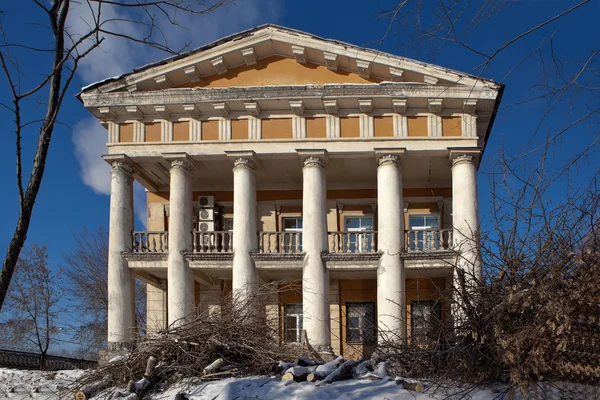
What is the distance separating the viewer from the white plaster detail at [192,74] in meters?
21.6

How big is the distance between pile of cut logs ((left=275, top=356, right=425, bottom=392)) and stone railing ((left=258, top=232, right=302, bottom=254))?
33.2ft

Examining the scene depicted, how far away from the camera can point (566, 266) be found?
8.59m

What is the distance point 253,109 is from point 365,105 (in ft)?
10.8

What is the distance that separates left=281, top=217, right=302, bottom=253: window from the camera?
21.7 meters

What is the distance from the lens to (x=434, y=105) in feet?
67.6

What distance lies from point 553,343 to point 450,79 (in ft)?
43.4

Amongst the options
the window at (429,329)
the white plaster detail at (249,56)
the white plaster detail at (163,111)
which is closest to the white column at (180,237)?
the white plaster detail at (163,111)

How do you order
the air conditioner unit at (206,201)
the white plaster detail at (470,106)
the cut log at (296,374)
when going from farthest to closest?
the air conditioner unit at (206,201) → the white plaster detail at (470,106) → the cut log at (296,374)

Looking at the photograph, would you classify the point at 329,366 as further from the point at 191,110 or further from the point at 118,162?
the point at 118,162

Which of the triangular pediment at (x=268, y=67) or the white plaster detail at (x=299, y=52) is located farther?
the white plaster detail at (x=299, y=52)

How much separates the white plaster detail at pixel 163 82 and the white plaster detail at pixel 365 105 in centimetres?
587

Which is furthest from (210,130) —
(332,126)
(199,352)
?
(199,352)

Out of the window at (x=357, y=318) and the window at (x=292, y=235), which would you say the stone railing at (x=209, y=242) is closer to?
the window at (x=292, y=235)

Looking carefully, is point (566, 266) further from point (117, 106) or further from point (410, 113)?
point (117, 106)
